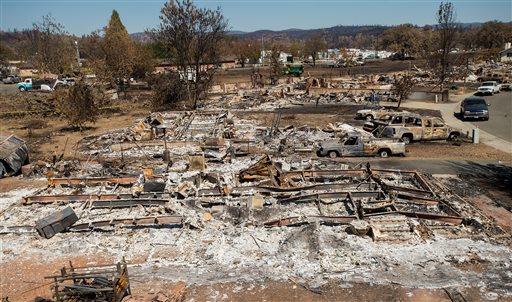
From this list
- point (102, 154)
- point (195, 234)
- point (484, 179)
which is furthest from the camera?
point (102, 154)

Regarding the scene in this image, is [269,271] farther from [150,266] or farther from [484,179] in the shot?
[484,179]

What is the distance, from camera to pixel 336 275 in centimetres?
980

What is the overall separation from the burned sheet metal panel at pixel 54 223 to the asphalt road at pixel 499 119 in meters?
22.8

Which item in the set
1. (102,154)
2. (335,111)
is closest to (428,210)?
(102,154)

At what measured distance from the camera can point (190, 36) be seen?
3662 centimetres

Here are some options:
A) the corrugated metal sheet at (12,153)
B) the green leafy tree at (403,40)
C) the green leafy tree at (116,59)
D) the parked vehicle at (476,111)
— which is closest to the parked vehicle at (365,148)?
the parked vehicle at (476,111)

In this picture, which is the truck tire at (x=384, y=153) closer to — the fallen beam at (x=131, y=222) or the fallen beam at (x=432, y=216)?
the fallen beam at (x=432, y=216)

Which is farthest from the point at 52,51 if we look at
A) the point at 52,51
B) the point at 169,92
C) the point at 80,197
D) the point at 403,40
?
the point at 403,40

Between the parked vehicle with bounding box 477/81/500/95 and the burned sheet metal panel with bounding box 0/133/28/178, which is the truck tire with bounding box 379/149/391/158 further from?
the parked vehicle with bounding box 477/81/500/95

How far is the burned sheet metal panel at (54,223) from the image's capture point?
11.9 meters

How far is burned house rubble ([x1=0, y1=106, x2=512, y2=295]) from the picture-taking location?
1021cm

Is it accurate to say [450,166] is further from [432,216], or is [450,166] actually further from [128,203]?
[128,203]

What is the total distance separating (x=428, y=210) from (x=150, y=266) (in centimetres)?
923

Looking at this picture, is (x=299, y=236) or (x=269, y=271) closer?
(x=269, y=271)
